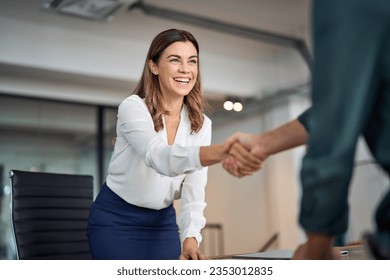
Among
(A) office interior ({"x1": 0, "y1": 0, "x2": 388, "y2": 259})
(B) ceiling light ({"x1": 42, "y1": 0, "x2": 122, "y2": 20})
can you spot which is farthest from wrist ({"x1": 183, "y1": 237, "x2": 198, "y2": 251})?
(B) ceiling light ({"x1": 42, "y1": 0, "x2": 122, "y2": 20})

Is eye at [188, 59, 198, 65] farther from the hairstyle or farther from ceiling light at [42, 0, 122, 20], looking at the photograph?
ceiling light at [42, 0, 122, 20]

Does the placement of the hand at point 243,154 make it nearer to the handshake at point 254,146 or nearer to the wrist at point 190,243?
the handshake at point 254,146

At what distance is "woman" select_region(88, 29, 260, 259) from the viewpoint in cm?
115

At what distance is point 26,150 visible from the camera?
4.50 m

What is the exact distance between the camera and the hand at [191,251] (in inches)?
41.9

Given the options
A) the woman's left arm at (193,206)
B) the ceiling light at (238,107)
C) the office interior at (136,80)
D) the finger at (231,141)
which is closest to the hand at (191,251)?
the woman's left arm at (193,206)

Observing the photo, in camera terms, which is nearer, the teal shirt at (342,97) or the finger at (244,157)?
the teal shirt at (342,97)

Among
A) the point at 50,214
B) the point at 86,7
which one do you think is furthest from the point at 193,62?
the point at 86,7

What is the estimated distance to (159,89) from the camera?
120cm

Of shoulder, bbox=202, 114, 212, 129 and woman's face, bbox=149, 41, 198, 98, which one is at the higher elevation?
woman's face, bbox=149, 41, 198, 98

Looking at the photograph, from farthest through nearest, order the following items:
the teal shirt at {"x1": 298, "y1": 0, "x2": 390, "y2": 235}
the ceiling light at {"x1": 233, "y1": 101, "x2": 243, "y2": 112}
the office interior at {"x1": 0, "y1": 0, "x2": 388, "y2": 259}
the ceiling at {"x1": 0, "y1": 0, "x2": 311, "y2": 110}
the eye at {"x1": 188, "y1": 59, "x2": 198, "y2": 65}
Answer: the ceiling light at {"x1": 233, "y1": 101, "x2": 243, "y2": 112} → the office interior at {"x1": 0, "y1": 0, "x2": 388, "y2": 259} → the ceiling at {"x1": 0, "y1": 0, "x2": 311, "y2": 110} → the eye at {"x1": 188, "y1": 59, "x2": 198, "y2": 65} → the teal shirt at {"x1": 298, "y1": 0, "x2": 390, "y2": 235}

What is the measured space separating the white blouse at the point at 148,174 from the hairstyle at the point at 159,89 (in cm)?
2

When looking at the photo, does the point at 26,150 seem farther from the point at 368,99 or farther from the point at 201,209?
the point at 368,99
